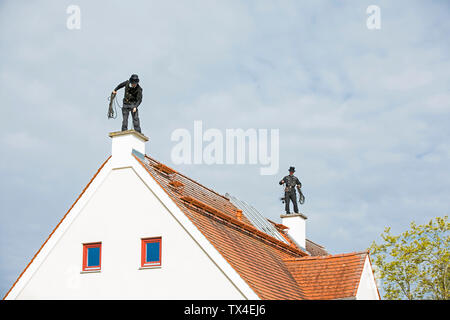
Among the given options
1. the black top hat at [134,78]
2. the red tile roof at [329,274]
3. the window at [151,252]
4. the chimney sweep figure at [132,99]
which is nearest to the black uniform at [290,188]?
the red tile roof at [329,274]

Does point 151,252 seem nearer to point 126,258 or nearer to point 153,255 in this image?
point 153,255

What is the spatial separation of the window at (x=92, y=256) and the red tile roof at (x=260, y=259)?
10.2 feet

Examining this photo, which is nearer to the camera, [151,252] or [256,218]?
[151,252]

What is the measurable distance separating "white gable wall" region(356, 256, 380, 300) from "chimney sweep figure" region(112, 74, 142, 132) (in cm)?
992

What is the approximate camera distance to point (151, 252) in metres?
22.3

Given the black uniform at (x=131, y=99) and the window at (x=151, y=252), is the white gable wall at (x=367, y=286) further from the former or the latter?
the black uniform at (x=131, y=99)

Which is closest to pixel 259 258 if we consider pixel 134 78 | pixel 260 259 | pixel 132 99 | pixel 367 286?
pixel 260 259

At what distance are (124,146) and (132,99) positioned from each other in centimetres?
245

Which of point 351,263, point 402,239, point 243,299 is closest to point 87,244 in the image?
point 243,299

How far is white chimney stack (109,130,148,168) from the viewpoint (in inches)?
941

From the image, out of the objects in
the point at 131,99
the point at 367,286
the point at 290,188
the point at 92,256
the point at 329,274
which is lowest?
the point at 367,286

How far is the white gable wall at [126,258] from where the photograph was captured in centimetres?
2127
